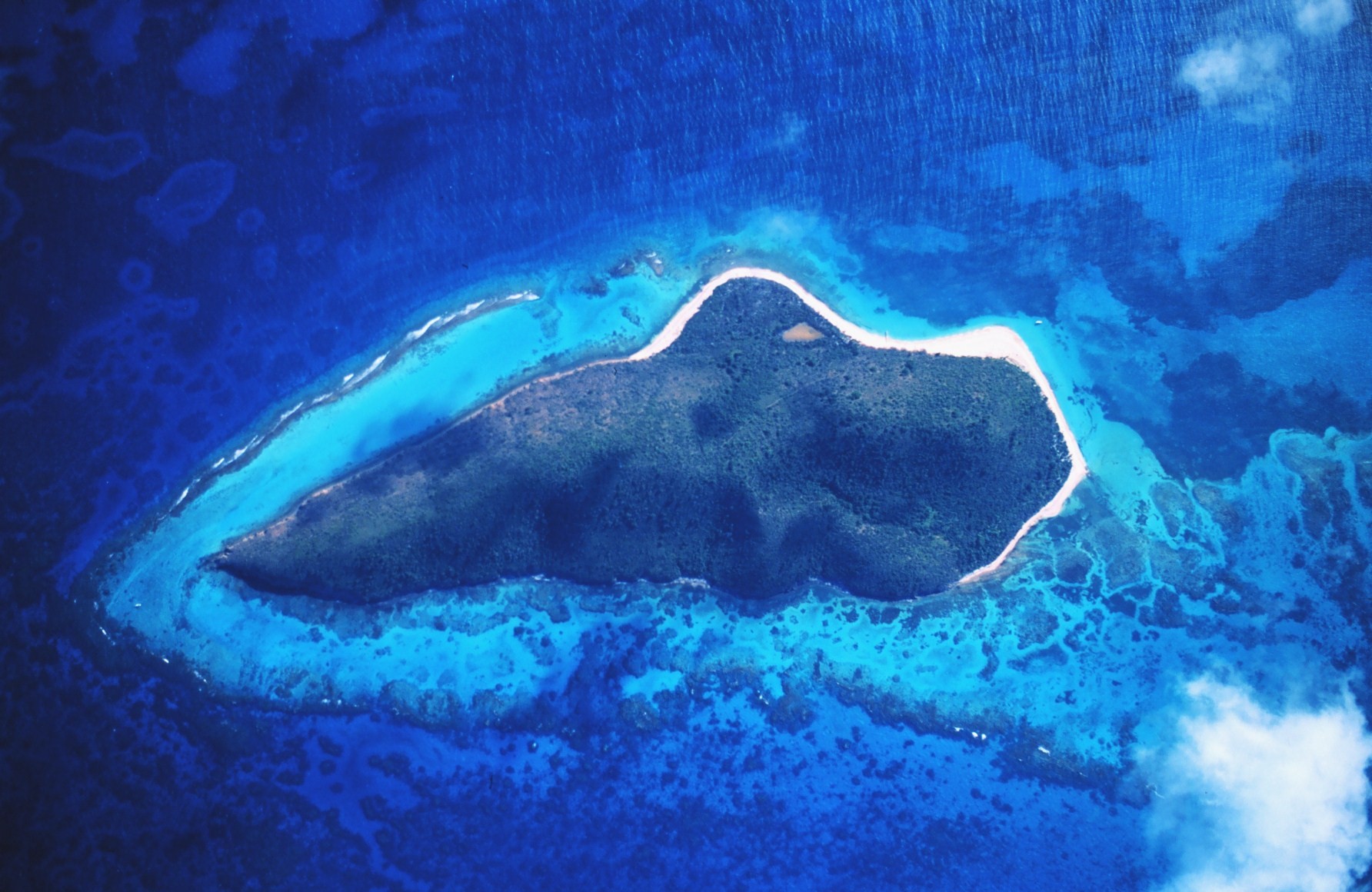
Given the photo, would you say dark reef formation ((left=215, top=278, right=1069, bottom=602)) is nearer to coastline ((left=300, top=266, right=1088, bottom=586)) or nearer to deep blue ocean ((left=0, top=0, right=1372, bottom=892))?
coastline ((left=300, top=266, right=1088, bottom=586))

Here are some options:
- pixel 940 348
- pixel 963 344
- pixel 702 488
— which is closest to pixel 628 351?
pixel 702 488

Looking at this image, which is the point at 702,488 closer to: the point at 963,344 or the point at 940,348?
the point at 940,348

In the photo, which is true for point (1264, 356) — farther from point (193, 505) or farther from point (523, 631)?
point (193, 505)

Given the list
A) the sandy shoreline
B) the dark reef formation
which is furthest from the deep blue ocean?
the dark reef formation

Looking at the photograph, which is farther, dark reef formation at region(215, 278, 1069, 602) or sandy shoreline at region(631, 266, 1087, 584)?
sandy shoreline at region(631, 266, 1087, 584)

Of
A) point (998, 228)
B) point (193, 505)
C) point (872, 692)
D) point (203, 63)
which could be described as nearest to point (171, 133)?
point (203, 63)

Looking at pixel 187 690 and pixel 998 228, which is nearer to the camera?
pixel 187 690
